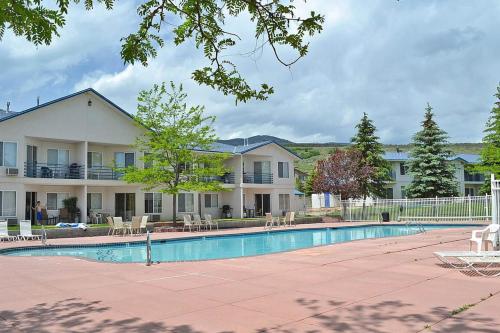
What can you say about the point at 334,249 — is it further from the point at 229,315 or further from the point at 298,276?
the point at 229,315

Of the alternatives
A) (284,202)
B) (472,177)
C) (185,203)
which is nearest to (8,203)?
(185,203)

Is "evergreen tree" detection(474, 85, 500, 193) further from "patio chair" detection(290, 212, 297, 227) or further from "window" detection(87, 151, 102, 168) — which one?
"window" detection(87, 151, 102, 168)

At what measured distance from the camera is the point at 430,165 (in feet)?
143

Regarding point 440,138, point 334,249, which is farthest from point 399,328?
point 440,138

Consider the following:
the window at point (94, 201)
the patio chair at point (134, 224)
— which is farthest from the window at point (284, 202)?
the patio chair at point (134, 224)

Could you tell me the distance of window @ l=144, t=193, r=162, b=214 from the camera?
34.7 m

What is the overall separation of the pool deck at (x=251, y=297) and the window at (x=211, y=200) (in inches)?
1068

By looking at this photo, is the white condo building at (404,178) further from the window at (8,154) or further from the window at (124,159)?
the window at (8,154)

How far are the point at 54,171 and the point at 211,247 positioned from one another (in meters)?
13.8

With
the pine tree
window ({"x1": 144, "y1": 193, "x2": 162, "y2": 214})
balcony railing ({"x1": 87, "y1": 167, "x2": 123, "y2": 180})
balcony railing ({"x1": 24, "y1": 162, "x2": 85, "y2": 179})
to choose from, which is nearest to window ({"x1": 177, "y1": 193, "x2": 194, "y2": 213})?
window ({"x1": 144, "y1": 193, "x2": 162, "y2": 214})

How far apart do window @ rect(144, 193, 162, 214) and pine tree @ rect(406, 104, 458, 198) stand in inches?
902

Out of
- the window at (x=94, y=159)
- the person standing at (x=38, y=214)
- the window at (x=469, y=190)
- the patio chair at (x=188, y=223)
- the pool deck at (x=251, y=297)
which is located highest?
the window at (x=94, y=159)

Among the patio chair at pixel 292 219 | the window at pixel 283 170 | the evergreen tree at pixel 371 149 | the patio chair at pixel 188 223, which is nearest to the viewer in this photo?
the patio chair at pixel 188 223

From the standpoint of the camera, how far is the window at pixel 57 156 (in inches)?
1199
